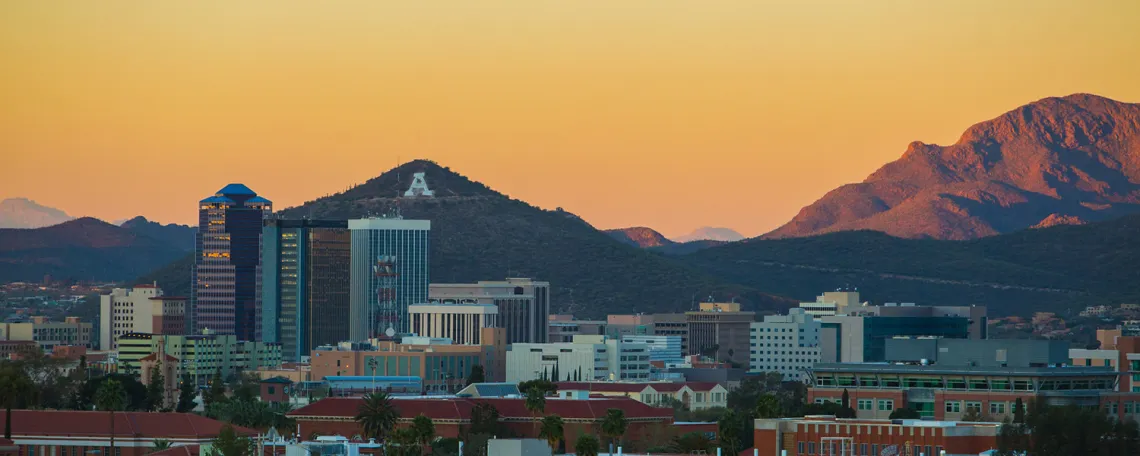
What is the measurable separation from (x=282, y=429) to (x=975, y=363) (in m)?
54.6

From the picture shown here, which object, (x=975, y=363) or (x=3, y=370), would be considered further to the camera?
(x=3, y=370)

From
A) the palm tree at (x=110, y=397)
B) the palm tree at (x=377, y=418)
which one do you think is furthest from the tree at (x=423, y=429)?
the palm tree at (x=110, y=397)

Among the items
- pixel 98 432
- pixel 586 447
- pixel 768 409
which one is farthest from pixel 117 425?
pixel 768 409

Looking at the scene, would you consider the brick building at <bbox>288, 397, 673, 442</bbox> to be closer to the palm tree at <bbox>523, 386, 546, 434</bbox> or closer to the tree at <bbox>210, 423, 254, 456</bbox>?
the palm tree at <bbox>523, 386, 546, 434</bbox>

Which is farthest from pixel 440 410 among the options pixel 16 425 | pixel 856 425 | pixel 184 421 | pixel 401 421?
pixel 856 425

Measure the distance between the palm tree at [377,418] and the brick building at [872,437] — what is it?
164 feet

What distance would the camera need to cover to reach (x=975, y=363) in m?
175

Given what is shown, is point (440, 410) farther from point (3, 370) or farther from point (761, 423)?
point (761, 423)

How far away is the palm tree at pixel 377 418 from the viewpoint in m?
172

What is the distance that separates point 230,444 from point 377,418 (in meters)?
26.8

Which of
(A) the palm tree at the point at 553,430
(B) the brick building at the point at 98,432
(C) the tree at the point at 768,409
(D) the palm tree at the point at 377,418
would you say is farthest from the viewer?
(D) the palm tree at the point at 377,418

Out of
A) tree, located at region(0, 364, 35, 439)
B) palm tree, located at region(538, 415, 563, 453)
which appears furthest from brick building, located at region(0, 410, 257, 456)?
palm tree, located at region(538, 415, 563, 453)

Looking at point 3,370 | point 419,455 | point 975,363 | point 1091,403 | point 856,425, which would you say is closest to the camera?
point 856,425

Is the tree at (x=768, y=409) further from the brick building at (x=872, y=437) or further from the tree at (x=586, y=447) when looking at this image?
the brick building at (x=872, y=437)
